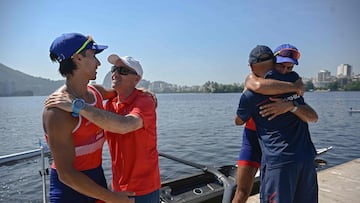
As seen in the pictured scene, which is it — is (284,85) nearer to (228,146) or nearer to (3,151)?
(228,146)

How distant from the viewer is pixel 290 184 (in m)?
2.60

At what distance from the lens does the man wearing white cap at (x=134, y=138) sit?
2092 mm

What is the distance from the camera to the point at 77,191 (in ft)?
6.25

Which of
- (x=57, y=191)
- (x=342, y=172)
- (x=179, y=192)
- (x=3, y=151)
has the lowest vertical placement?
(x=3, y=151)

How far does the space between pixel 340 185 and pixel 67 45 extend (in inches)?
200

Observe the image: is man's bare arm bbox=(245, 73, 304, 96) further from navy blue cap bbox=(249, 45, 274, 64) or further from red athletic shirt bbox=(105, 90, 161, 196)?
red athletic shirt bbox=(105, 90, 161, 196)

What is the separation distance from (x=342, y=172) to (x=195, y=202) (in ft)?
10.3

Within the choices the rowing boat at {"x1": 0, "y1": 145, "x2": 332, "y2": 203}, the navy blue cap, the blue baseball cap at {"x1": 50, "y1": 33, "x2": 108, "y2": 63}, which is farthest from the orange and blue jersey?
the rowing boat at {"x1": 0, "y1": 145, "x2": 332, "y2": 203}

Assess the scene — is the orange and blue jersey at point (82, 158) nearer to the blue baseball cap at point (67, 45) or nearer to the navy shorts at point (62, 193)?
the navy shorts at point (62, 193)

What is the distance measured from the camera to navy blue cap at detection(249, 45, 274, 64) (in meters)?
2.94

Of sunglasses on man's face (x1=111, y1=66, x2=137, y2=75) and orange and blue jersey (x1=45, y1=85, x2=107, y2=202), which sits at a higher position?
sunglasses on man's face (x1=111, y1=66, x2=137, y2=75)

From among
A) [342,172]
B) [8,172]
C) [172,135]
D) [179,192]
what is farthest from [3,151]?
[342,172]

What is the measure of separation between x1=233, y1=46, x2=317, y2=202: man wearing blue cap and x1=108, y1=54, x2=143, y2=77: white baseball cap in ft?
4.02

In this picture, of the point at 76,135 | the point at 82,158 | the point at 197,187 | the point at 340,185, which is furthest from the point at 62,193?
the point at 340,185
